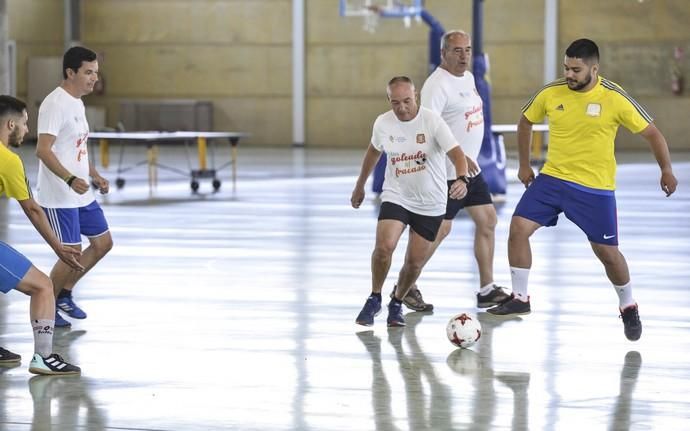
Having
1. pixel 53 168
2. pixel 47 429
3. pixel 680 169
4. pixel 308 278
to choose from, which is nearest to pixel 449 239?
pixel 308 278

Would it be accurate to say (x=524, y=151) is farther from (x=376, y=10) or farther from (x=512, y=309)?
(x=376, y=10)

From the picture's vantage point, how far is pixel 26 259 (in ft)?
21.8

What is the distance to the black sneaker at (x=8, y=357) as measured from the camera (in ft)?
23.2

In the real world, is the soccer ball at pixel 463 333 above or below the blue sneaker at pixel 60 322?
above

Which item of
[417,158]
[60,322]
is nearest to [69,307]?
[60,322]

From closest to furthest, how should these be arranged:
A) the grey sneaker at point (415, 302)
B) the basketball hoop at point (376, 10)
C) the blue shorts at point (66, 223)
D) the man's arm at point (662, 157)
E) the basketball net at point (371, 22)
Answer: the man's arm at point (662, 157), the blue shorts at point (66, 223), the grey sneaker at point (415, 302), the basketball hoop at point (376, 10), the basketball net at point (371, 22)

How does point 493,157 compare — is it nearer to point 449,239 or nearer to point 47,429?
point 449,239

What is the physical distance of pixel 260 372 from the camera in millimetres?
6863

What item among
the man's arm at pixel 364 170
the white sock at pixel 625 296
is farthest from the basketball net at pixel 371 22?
the white sock at pixel 625 296

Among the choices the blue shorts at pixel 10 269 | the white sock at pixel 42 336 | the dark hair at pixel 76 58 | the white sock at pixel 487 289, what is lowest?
the white sock at pixel 487 289

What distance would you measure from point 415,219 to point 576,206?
3.38ft

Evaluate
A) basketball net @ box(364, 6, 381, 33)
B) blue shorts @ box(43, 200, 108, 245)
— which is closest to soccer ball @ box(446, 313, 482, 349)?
blue shorts @ box(43, 200, 108, 245)

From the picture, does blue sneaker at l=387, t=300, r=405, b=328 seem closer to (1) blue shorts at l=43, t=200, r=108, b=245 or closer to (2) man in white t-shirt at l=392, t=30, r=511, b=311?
(2) man in white t-shirt at l=392, t=30, r=511, b=311

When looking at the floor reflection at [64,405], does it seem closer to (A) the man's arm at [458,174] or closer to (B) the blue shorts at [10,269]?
(B) the blue shorts at [10,269]
